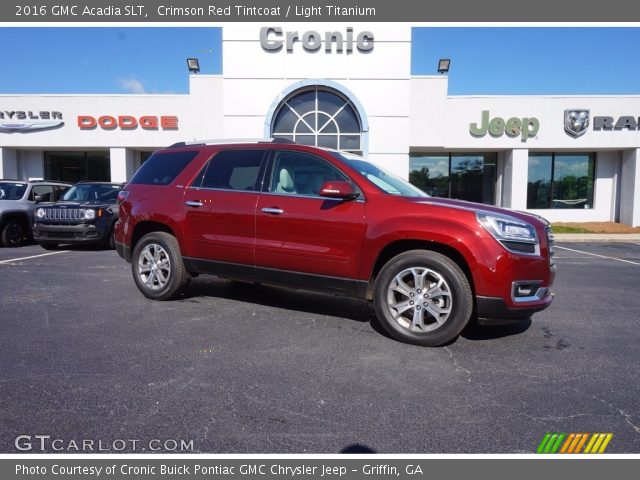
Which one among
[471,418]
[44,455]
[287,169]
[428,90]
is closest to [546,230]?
[471,418]

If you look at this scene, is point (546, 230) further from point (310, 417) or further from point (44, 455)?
point (44, 455)

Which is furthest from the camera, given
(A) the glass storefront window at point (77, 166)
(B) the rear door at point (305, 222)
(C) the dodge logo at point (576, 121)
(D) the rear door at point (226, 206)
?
(A) the glass storefront window at point (77, 166)

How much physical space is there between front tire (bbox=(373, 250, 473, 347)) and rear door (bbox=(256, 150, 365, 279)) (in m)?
0.41

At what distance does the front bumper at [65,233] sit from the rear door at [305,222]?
7321 mm

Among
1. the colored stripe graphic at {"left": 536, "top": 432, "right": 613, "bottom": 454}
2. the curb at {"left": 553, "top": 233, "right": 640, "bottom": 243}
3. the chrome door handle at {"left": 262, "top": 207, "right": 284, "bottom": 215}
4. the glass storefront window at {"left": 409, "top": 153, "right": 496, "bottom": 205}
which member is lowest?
the curb at {"left": 553, "top": 233, "right": 640, "bottom": 243}

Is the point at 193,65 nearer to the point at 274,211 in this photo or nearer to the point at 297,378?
the point at 274,211

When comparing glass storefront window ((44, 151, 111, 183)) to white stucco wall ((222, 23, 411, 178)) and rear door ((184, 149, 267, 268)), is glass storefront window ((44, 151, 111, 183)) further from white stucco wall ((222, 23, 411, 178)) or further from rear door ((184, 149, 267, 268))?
rear door ((184, 149, 267, 268))

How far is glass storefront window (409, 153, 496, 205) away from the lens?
69.1 feet

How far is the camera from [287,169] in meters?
4.77

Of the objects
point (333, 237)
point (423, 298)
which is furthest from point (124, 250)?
point (423, 298)

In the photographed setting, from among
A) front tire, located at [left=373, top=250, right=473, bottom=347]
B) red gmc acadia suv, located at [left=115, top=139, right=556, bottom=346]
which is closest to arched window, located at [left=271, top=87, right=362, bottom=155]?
red gmc acadia suv, located at [left=115, top=139, right=556, bottom=346]

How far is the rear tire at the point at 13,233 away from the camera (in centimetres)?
1084

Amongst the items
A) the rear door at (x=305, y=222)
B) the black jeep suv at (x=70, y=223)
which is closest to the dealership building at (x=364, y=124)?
the black jeep suv at (x=70, y=223)

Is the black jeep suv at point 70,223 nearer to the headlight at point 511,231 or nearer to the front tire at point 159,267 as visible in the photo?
the front tire at point 159,267
